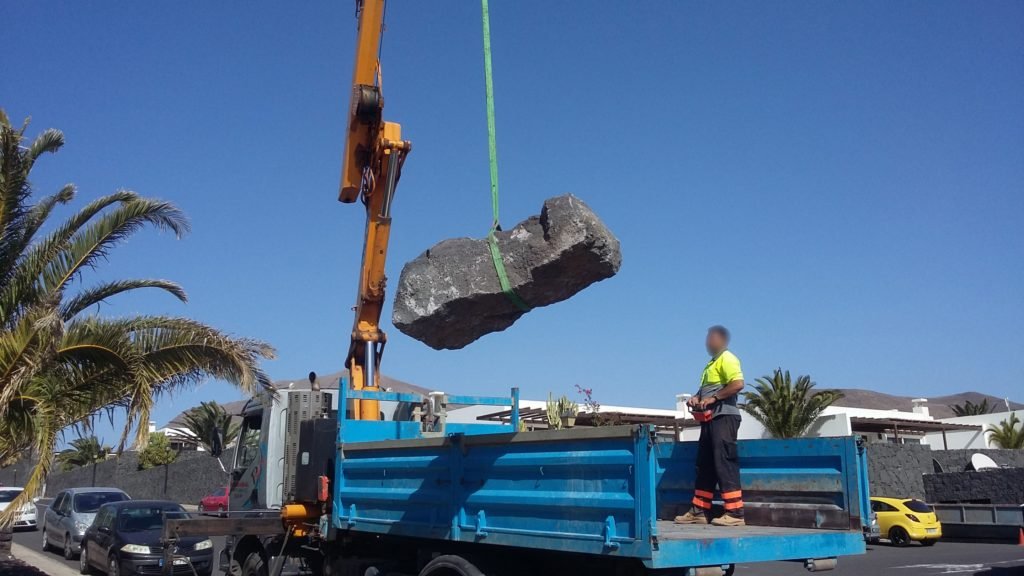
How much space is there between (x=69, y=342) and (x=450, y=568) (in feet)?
19.9

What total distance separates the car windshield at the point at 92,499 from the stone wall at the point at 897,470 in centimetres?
2146

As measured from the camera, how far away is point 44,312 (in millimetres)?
9953

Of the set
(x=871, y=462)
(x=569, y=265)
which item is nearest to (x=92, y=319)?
(x=569, y=265)

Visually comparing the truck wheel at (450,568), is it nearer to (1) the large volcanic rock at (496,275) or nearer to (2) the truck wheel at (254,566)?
(1) the large volcanic rock at (496,275)

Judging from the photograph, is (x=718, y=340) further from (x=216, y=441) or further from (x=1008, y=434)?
(x=1008, y=434)

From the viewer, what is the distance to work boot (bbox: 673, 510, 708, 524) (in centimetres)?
640

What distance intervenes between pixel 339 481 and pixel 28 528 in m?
24.8

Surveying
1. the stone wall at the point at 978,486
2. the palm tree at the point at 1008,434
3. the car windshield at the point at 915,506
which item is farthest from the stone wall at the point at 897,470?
the palm tree at the point at 1008,434

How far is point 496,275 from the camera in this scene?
6.87 m

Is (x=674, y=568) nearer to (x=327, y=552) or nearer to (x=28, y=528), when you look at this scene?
(x=327, y=552)

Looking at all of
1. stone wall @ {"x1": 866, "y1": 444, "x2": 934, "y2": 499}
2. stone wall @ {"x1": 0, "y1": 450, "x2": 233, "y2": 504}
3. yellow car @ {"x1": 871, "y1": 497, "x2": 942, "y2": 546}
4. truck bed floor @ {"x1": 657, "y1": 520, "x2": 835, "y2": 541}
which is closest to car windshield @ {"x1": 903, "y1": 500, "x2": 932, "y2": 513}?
yellow car @ {"x1": 871, "y1": 497, "x2": 942, "y2": 546}

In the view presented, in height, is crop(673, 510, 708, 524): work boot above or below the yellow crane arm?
below

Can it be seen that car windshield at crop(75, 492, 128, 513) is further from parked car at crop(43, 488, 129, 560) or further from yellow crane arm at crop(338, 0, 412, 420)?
yellow crane arm at crop(338, 0, 412, 420)

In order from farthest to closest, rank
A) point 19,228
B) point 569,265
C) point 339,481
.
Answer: point 19,228
point 339,481
point 569,265
